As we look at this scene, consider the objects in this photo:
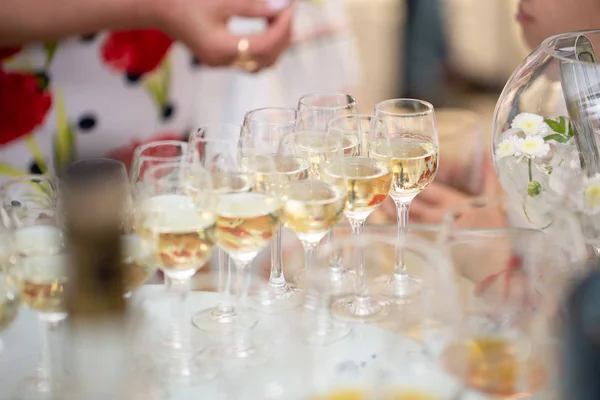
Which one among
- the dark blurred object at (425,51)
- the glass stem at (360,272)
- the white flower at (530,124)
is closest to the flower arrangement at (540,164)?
the white flower at (530,124)

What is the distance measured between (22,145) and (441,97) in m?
3.69

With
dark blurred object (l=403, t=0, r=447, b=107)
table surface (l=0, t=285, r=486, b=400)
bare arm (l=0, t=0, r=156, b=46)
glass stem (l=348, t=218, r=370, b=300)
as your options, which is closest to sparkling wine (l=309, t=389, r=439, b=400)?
table surface (l=0, t=285, r=486, b=400)

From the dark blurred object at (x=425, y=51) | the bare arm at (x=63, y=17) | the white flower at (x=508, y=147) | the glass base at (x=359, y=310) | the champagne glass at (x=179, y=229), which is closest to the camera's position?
the glass base at (x=359, y=310)

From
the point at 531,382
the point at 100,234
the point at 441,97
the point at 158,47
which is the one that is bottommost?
the point at 441,97

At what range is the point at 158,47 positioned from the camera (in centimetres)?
170

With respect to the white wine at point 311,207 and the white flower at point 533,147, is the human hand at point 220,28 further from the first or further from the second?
the white flower at point 533,147

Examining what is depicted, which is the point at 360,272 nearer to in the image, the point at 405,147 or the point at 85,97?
the point at 405,147

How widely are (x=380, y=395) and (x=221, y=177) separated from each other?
39 centimetres

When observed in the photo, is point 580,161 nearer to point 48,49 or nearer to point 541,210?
point 541,210

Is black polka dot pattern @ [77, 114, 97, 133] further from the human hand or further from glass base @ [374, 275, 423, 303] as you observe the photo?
glass base @ [374, 275, 423, 303]

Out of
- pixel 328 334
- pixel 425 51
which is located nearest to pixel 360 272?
pixel 328 334

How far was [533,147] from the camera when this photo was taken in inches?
39.1

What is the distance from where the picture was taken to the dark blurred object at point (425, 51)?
460cm

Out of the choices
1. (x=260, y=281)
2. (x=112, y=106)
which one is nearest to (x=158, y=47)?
(x=112, y=106)
